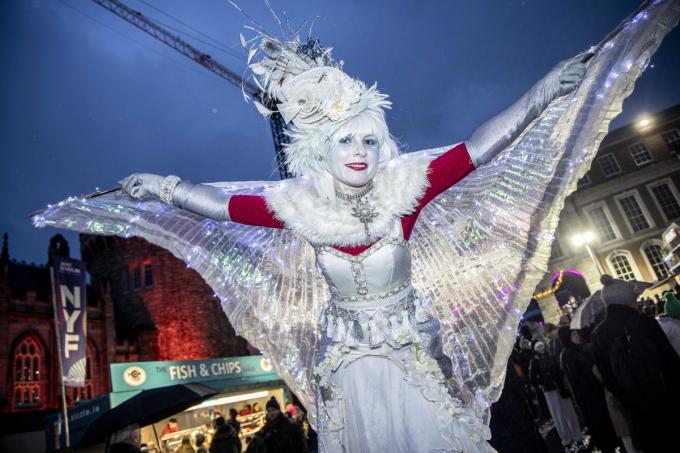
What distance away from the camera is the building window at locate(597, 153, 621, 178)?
28438 millimetres

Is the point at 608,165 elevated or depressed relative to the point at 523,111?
elevated

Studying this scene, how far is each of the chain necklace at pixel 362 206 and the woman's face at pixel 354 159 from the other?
0.17ft

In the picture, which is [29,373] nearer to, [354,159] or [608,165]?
[354,159]

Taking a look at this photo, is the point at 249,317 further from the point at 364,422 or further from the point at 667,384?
the point at 667,384

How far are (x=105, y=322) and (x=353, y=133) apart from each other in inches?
956

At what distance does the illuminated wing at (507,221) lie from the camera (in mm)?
Answer: 2168

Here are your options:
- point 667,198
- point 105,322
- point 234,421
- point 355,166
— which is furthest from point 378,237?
point 667,198

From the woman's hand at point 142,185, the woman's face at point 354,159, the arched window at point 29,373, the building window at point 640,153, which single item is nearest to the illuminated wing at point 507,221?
the woman's face at point 354,159

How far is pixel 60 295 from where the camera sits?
1524cm

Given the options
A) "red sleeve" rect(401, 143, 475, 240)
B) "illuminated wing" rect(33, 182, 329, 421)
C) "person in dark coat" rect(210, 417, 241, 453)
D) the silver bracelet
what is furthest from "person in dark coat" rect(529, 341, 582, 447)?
the silver bracelet

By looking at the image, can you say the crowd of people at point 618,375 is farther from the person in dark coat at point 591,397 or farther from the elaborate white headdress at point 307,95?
the elaborate white headdress at point 307,95

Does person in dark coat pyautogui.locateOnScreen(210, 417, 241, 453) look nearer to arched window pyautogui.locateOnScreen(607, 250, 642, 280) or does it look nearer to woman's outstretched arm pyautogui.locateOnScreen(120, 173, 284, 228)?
woman's outstretched arm pyautogui.locateOnScreen(120, 173, 284, 228)

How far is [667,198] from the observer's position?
27.0 meters

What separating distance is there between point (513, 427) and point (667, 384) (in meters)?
1.51
